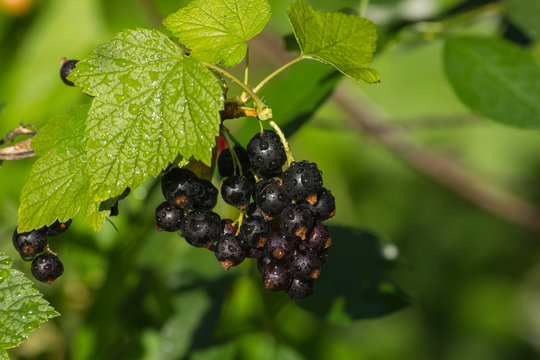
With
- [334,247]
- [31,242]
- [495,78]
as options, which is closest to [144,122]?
[31,242]

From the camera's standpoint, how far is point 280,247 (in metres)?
0.94

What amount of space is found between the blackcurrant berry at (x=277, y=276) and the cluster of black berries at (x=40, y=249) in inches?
15.2

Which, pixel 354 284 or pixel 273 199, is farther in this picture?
pixel 354 284

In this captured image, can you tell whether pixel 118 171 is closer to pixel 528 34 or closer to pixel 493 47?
pixel 493 47

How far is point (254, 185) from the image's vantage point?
994mm

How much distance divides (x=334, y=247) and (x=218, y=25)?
819 mm

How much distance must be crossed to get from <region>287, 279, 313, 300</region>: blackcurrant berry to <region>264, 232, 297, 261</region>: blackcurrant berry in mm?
54

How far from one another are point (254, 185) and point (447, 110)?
2952mm

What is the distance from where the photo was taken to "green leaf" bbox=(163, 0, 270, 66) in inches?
39.3

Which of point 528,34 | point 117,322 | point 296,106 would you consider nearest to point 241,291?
point 117,322

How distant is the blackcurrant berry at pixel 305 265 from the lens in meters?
0.95

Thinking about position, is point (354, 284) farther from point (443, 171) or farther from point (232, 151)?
point (443, 171)

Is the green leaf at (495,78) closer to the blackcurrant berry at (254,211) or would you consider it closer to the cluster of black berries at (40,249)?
the blackcurrant berry at (254,211)

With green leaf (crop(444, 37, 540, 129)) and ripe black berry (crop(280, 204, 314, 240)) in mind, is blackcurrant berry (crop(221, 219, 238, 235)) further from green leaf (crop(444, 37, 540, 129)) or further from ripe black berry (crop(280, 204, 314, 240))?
green leaf (crop(444, 37, 540, 129))
